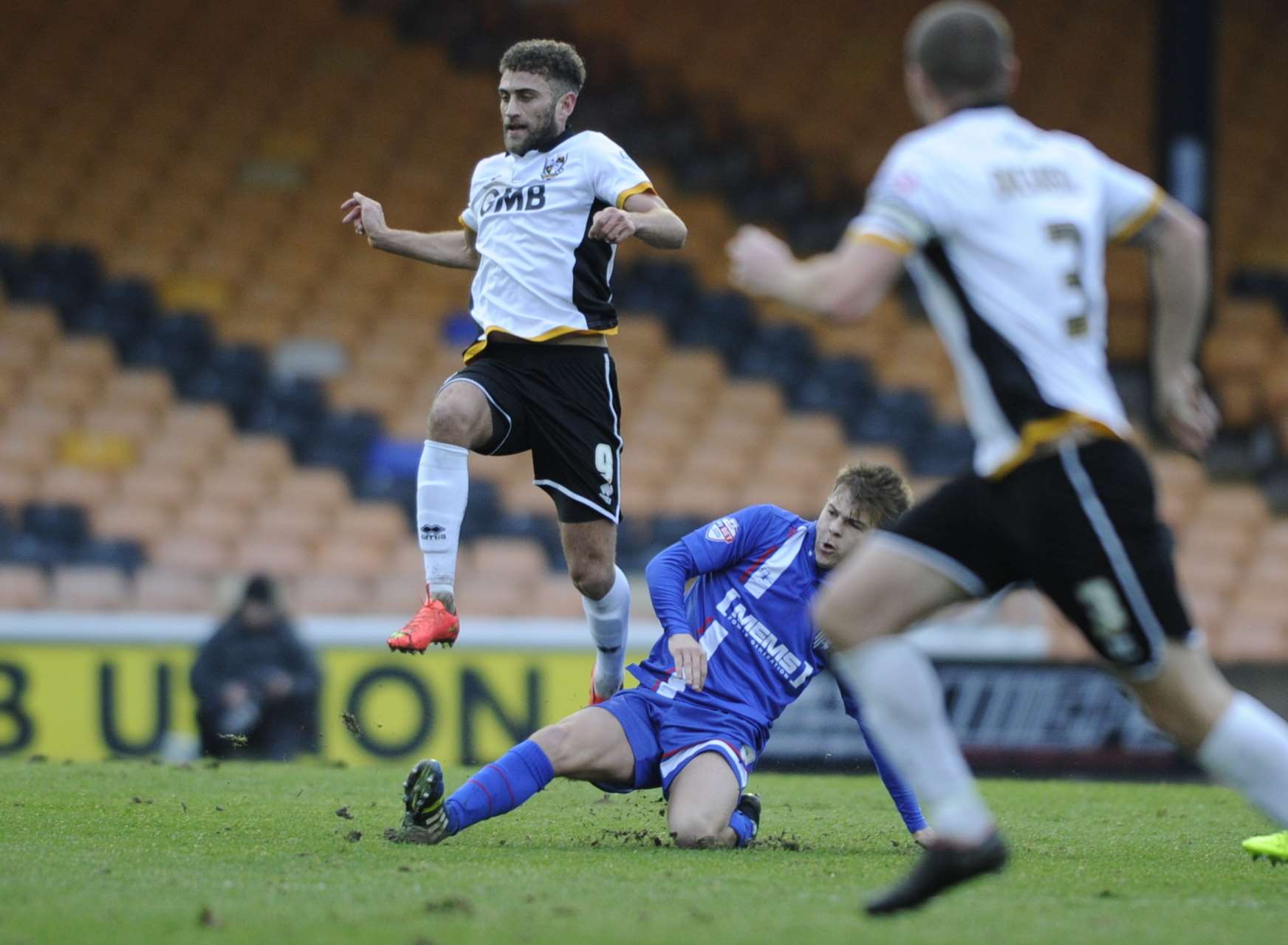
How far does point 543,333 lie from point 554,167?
25.3 inches

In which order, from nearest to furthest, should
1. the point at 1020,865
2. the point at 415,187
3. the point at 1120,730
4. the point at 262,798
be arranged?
the point at 1020,865
the point at 262,798
the point at 1120,730
the point at 415,187

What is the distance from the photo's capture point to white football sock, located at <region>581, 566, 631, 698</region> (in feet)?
24.0

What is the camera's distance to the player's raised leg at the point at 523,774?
5.84 m

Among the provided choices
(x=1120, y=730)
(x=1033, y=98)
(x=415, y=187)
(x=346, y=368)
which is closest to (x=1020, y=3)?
(x=1033, y=98)

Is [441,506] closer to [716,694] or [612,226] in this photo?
[716,694]

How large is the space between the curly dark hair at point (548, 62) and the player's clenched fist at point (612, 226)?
0.94 meters

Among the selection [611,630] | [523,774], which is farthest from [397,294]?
[523,774]

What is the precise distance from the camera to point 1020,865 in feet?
19.5

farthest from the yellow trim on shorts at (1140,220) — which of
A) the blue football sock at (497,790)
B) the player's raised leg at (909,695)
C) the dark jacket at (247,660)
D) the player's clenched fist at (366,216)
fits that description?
the dark jacket at (247,660)

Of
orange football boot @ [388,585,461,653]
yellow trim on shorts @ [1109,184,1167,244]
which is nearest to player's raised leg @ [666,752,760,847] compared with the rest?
orange football boot @ [388,585,461,653]

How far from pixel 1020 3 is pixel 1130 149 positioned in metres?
2.29

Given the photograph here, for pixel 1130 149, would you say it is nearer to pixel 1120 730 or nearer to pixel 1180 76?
pixel 1180 76

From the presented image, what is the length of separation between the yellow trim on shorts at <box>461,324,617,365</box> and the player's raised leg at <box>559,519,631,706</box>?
0.75 meters

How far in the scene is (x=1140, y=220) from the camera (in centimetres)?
458
